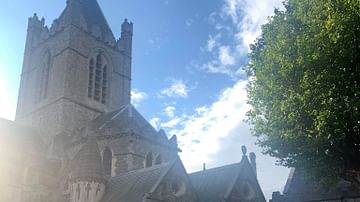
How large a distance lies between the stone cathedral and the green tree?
9.24 meters

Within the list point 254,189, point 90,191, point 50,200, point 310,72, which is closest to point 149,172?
point 90,191

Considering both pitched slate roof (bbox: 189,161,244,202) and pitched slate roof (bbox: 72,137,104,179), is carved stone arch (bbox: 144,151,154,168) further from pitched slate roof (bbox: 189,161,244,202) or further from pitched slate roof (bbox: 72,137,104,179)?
pitched slate roof (bbox: 72,137,104,179)

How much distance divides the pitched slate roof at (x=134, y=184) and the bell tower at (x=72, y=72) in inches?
452

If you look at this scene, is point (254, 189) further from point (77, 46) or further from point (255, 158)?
point (77, 46)

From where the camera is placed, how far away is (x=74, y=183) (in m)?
29.4

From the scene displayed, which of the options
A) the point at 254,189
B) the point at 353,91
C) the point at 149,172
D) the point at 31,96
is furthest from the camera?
the point at 31,96

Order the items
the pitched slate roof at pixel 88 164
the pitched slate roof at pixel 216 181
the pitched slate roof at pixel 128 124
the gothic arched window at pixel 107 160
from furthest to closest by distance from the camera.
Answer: the pitched slate roof at pixel 128 124
the gothic arched window at pixel 107 160
the pitched slate roof at pixel 88 164
the pitched slate roof at pixel 216 181

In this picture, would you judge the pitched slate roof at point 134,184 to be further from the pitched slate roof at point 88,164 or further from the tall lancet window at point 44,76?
the tall lancet window at point 44,76

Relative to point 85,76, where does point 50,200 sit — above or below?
below

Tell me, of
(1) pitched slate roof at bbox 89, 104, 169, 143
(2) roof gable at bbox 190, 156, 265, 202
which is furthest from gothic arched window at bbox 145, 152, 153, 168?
(2) roof gable at bbox 190, 156, 265, 202

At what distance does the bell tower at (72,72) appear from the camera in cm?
4262

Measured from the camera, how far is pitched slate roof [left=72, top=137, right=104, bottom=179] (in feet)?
97.0

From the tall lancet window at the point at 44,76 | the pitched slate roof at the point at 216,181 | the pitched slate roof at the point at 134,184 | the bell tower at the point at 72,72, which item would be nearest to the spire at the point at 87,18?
the bell tower at the point at 72,72

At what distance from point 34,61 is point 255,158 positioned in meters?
28.5
